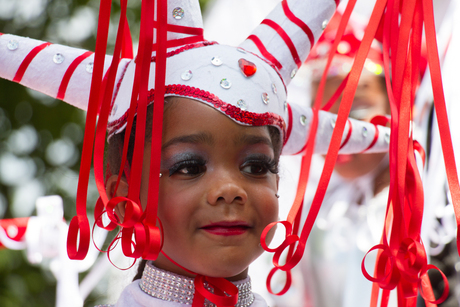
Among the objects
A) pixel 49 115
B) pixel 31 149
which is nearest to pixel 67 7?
pixel 49 115

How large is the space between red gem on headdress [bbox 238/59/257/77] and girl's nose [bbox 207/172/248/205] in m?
0.20

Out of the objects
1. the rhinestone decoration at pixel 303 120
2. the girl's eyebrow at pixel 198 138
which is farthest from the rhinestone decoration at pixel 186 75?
the rhinestone decoration at pixel 303 120

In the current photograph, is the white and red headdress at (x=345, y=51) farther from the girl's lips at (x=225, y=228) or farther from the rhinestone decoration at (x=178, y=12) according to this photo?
the girl's lips at (x=225, y=228)

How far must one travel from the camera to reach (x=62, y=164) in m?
3.43

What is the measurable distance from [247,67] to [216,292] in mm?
421

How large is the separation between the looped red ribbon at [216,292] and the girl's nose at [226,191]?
0.50 feet

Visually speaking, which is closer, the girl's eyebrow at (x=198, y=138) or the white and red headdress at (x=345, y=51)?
the girl's eyebrow at (x=198, y=138)

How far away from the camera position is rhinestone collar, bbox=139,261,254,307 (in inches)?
35.7

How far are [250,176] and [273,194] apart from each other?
63 millimetres

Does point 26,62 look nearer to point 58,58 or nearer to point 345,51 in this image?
point 58,58

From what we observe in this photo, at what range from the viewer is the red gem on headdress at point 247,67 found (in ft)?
2.97

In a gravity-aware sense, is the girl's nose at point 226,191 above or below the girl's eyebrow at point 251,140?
below

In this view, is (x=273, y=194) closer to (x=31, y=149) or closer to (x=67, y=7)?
(x=31, y=149)

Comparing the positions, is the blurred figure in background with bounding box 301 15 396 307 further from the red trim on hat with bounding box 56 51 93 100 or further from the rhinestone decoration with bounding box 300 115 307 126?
the red trim on hat with bounding box 56 51 93 100
